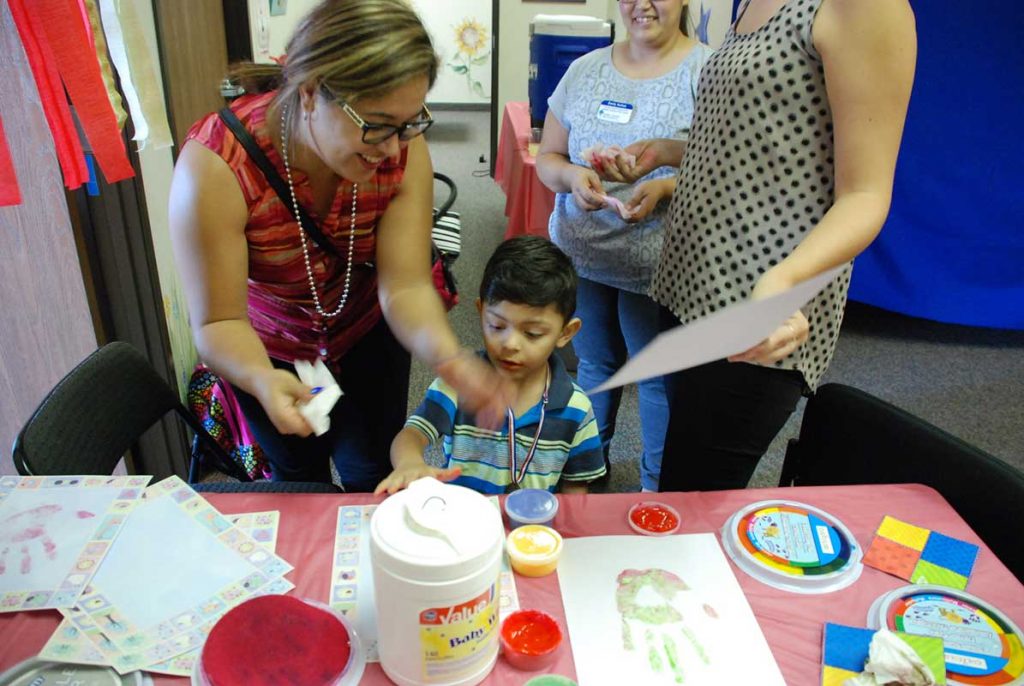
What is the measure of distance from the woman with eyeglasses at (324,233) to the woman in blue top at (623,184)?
2.02 ft

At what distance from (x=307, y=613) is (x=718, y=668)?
47 cm

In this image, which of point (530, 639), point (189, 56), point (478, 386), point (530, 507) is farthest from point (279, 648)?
point (189, 56)

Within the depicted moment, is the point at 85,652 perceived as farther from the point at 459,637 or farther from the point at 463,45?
the point at 463,45

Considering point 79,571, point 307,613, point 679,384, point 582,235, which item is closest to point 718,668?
point 307,613

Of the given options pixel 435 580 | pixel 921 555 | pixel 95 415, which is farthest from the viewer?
pixel 95 415

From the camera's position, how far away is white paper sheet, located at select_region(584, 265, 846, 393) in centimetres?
66

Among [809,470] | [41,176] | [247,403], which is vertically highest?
[41,176]

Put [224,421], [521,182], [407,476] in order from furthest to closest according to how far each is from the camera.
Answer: [521,182] < [224,421] < [407,476]

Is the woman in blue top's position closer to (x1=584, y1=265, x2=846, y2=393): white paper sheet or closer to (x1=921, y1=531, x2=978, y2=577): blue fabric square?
(x1=921, y1=531, x2=978, y2=577): blue fabric square

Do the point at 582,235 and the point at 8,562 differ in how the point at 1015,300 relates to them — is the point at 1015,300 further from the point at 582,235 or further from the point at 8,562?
the point at 8,562

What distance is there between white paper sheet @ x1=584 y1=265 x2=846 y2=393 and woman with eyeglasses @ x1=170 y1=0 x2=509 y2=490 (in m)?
0.50

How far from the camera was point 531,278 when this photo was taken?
128cm

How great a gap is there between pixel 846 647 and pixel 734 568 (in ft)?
0.52

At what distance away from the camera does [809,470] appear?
1350mm
